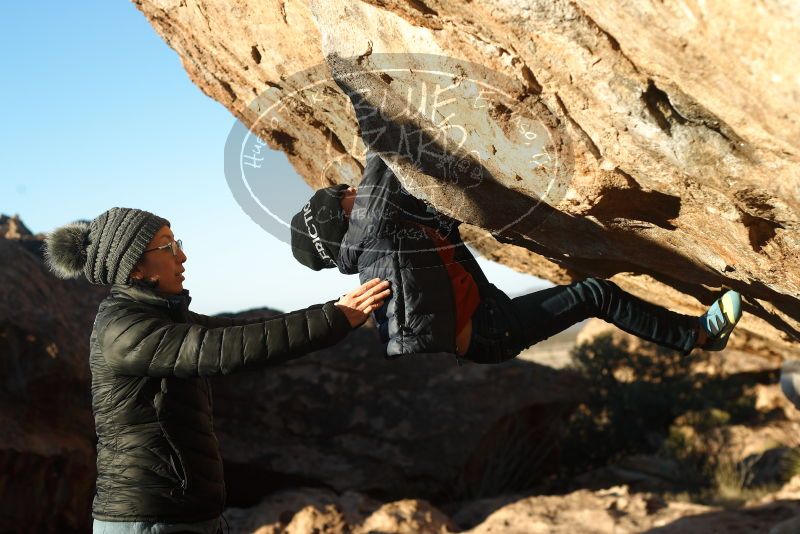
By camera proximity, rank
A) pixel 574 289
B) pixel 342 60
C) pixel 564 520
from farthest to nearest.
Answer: pixel 564 520 → pixel 574 289 → pixel 342 60

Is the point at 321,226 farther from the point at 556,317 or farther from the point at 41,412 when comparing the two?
the point at 41,412

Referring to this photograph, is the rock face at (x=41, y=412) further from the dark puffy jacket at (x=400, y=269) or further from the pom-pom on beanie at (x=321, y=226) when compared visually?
the dark puffy jacket at (x=400, y=269)

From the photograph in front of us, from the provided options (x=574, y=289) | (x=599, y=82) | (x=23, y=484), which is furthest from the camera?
(x=23, y=484)

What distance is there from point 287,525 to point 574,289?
3778 mm

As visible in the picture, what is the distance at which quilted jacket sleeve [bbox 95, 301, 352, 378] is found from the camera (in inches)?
128

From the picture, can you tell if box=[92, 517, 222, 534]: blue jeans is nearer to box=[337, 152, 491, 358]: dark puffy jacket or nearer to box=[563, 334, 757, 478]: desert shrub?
box=[337, 152, 491, 358]: dark puffy jacket

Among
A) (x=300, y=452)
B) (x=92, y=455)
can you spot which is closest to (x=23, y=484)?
(x=92, y=455)

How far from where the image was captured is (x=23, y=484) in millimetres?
6625

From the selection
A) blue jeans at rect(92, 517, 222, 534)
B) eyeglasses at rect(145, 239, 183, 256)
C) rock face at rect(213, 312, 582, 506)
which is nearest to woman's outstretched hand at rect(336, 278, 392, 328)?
eyeglasses at rect(145, 239, 183, 256)

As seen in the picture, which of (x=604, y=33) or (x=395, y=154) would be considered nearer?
(x=604, y=33)

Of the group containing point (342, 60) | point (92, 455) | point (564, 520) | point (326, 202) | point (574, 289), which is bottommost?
point (564, 520)

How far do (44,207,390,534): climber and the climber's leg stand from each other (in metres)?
0.99

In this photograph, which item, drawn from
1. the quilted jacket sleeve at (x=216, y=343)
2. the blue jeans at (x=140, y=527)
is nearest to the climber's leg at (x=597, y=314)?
the quilted jacket sleeve at (x=216, y=343)

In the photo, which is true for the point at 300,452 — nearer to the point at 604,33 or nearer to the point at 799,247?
the point at 799,247
